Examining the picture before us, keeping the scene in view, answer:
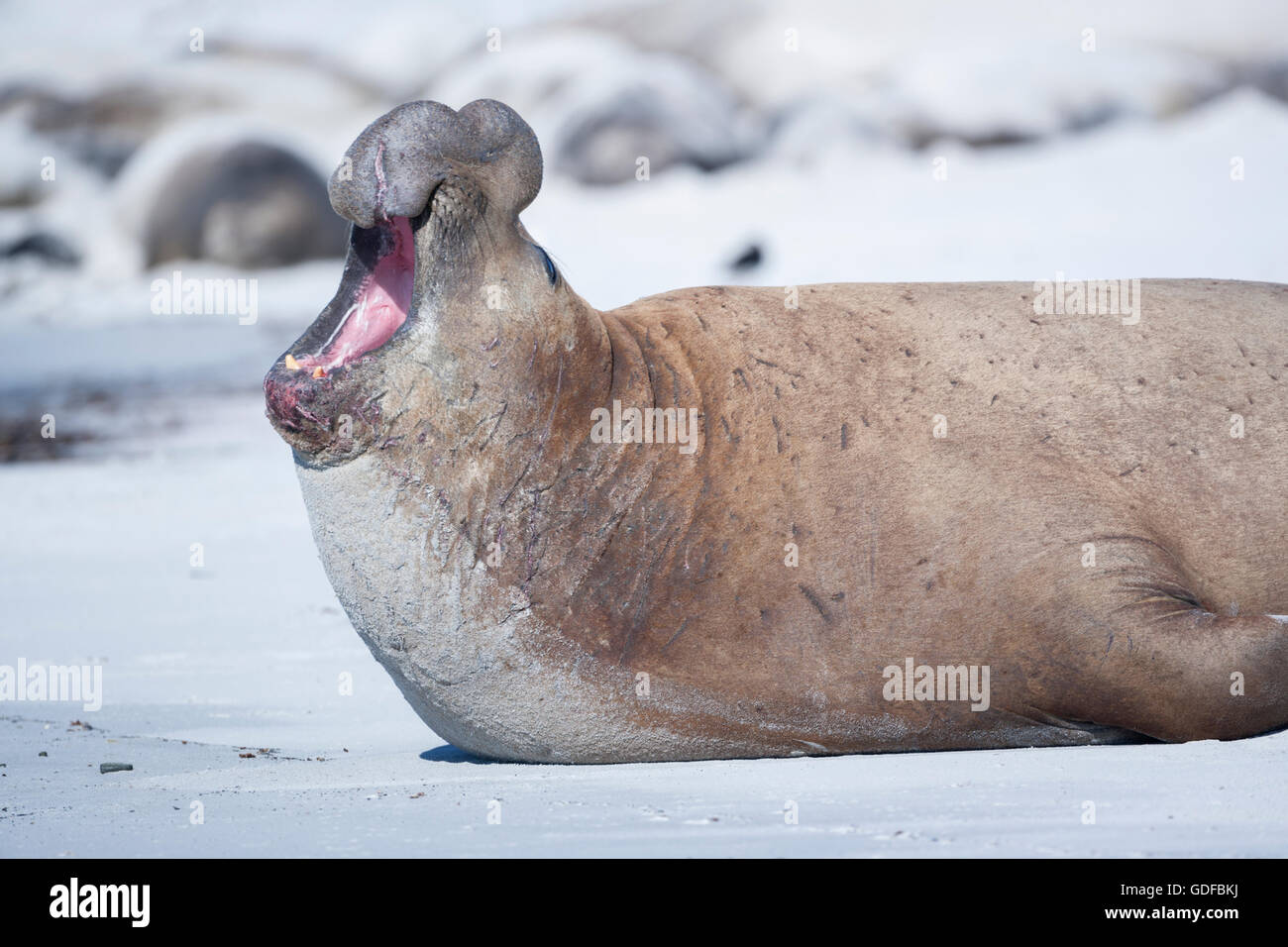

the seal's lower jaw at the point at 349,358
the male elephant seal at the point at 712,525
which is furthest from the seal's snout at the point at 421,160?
the seal's lower jaw at the point at 349,358

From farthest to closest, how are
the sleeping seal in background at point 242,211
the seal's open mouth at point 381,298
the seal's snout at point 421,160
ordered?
1. the sleeping seal in background at point 242,211
2. the seal's open mouth at point 381,298
3. the seal's snout at point 421,160

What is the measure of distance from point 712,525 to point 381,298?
979mm

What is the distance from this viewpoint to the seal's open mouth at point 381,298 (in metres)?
3.93

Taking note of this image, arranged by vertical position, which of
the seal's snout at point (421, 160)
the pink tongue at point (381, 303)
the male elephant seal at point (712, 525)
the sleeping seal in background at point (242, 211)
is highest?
the sleeping seal in background at point (242, 211)

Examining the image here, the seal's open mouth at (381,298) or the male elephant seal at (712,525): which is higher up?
the seal's open mouth at (381,298)

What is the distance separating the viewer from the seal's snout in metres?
3.78

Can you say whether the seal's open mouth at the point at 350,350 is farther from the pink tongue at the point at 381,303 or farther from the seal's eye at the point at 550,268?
the seal's eye at the point at 550,268

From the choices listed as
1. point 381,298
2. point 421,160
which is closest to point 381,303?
point 381,298

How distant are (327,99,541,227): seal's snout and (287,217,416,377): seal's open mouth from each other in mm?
96

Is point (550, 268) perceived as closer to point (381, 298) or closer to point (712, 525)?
point (381, 298)

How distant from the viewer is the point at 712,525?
4008 millimetres

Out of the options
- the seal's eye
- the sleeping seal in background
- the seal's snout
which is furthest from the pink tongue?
the sleeping seal in background

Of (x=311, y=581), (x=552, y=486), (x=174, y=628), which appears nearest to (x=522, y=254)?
(x=552, y=486)

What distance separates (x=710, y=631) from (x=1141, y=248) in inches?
375
